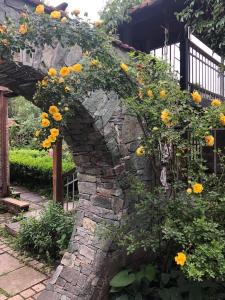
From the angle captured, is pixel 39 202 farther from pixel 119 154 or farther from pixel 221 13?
pixel 221 13

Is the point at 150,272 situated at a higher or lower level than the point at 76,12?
lower

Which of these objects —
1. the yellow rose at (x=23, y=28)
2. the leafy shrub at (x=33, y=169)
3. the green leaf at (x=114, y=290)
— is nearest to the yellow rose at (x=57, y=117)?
the yellow rose at (x=23, y=28)

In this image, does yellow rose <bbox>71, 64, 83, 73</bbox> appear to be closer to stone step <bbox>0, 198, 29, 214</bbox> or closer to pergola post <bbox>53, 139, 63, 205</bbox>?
pergola post <bbox>53, 139, 63, 205</bbox>

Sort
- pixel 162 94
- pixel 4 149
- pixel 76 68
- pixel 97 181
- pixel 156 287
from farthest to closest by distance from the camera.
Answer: pixel 4 149 < pixel 97 181 < pixel 156 287 < pixel 162 94 < pixel 76 68

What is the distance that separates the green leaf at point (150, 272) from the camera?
2922mm

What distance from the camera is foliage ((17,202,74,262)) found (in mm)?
4145

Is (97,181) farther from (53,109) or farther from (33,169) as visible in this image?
(33,169)

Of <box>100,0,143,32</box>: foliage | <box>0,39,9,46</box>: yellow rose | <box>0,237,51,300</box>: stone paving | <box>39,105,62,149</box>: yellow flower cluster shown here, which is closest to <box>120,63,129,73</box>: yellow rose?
<box>39,105,62,149</box>: yellow flower cluster

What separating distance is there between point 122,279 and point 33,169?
5507mm

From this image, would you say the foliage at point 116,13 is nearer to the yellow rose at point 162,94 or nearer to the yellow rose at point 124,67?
the yellow rose at point 124,67

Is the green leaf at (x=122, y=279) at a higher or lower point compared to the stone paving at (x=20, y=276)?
higher

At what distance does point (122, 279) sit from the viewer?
2889mm

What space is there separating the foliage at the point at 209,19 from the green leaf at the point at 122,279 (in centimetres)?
263

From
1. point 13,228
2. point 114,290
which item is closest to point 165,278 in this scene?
point 114,290
